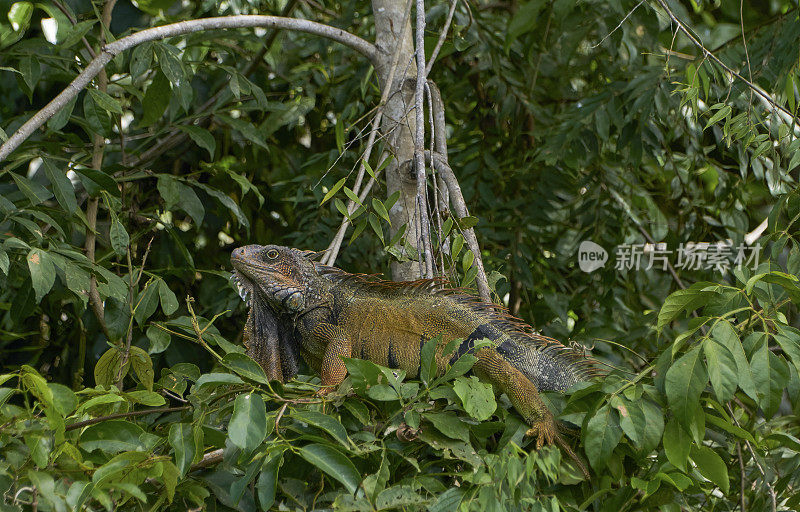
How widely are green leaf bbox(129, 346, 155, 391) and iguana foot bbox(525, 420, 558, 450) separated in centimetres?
100

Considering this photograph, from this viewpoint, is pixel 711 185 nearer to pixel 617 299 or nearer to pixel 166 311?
pixel 617 299

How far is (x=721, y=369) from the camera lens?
5.21 feet

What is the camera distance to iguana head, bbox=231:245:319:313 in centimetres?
243

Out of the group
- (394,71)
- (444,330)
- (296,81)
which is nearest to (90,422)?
(444,330)

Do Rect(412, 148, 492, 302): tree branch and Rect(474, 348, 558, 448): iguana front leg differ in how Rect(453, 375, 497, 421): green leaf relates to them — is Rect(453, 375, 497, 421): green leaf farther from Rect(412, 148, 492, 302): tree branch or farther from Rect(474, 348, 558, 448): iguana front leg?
Rect(412, 148, 492, 302): tree branch

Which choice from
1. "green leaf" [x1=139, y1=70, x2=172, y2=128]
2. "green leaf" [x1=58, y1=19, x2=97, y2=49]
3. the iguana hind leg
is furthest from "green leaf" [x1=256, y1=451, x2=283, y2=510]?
"green leaf" [x1=139, y1=70, x2=172, y2=128]

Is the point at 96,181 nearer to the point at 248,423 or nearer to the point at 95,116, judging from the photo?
the point at 95,116

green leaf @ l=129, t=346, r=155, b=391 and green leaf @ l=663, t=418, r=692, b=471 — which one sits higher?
green leaf @ l=663, t=418, r=692, b=471

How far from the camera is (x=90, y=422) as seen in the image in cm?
171

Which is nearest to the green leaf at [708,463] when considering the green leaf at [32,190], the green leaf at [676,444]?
the green leaf at [676,444]

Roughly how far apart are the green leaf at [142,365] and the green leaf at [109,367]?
0.03 m

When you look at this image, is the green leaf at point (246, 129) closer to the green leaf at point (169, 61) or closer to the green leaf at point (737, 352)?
the green leaf at point (169, 61)

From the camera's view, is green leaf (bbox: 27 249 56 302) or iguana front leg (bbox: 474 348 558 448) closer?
iguana front leg (bbox: 474 348 558 448)

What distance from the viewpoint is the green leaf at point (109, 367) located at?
220 centimetres
